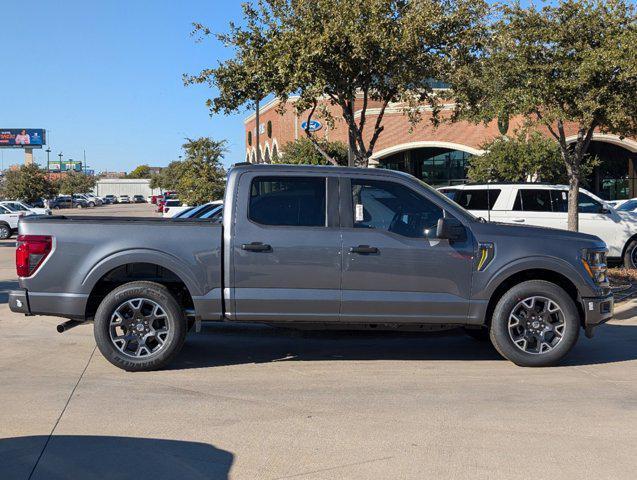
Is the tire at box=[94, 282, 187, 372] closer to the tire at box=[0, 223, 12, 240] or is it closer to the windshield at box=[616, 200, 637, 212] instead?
the windshield at box=[616, 200, 637, 212]

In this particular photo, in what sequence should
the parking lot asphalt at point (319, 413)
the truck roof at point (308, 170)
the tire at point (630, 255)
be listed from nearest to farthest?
the parking lot asphalt at point (319, 413) → the truck roof at point (308, 170) → the tire at point (630, 255)

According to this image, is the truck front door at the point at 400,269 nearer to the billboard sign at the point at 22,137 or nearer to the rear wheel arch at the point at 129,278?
the rear wheel arch at the point at 129,278

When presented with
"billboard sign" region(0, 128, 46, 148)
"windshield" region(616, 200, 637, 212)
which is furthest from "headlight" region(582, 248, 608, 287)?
"billboard sign" region(0, 128, 46, 148)

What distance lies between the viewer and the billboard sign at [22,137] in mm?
130500

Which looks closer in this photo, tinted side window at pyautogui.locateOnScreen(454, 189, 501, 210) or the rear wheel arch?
the rear wheel arch

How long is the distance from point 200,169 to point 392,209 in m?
29.7

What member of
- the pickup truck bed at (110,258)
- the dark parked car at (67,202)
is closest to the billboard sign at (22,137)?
the dark parked car at (67,202)

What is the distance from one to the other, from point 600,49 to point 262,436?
31.1ft

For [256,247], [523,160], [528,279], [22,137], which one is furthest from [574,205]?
[22,137]

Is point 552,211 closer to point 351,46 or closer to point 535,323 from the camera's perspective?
point 351,46

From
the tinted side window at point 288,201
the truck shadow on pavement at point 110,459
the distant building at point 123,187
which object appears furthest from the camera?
the distant building at point 123,187

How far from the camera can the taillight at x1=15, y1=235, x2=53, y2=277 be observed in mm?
6742

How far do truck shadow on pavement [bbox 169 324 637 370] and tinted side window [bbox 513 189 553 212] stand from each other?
239 inches

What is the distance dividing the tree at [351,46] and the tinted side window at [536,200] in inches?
147
